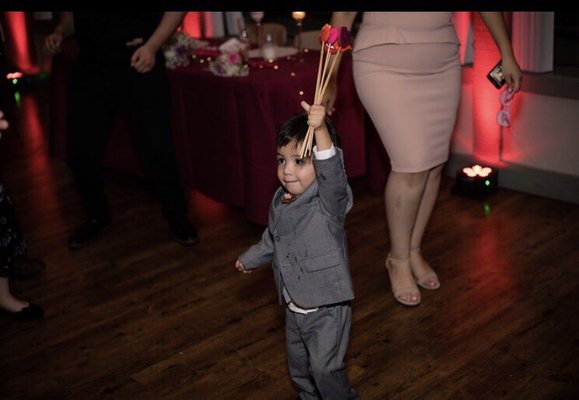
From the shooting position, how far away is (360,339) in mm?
2340

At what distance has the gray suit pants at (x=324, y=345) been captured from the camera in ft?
5.53

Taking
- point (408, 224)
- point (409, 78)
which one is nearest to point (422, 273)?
point (408, 224)

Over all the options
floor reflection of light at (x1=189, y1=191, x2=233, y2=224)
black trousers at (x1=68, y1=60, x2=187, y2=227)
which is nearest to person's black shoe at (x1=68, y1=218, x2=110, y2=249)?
black trousers at (x1=68, y1=60, x2=187, y2=227)

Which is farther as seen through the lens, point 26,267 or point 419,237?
point 26,267

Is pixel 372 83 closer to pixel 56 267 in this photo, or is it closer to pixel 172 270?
pixel 172 270

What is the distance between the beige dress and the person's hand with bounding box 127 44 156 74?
3.10 ft

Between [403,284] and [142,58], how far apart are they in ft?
4.50

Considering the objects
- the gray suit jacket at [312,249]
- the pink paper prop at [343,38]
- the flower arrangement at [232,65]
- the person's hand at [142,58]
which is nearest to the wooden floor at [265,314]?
the gray suit jacket at [312,249]

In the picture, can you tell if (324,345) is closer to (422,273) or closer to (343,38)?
(343,38)

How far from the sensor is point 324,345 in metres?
1.68

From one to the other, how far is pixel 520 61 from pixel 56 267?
2424 mm

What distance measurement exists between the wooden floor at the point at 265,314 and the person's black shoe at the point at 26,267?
65 millimetres

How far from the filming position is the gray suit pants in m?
1.68

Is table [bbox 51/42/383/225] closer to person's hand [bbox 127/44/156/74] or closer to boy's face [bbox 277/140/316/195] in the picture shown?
person's hand [bbox 127/44/156/74]
